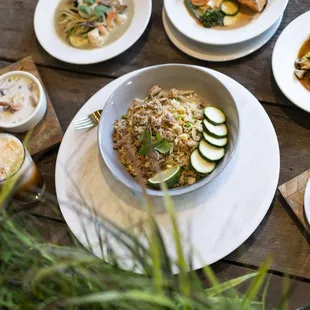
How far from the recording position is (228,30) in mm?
1789

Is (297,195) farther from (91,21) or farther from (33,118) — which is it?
(91,21)

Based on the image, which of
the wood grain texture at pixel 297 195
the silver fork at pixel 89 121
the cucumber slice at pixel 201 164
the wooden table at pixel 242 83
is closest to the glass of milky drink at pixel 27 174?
the wooden table at pixel 242 83

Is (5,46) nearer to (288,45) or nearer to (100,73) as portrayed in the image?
(100,73)

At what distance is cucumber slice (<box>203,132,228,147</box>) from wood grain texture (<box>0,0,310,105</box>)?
0.27 meters

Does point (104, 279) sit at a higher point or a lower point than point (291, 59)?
higher

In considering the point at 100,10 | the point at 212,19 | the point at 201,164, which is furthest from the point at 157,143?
the point at 100,10

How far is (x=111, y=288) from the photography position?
0.74 meters

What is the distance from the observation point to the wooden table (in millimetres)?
1412

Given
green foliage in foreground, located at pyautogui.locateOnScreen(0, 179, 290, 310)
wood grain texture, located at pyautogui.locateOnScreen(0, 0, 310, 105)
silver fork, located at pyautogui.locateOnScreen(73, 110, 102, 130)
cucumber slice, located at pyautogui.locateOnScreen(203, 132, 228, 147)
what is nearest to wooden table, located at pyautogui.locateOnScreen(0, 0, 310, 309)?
wood grain texture, located at pyautogui.locateOnScreen(0, 0, 310, 105)

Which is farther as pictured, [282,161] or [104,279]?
[282,161]

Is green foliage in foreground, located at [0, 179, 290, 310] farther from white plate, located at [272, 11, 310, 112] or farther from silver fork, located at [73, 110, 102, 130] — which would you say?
white plate, located at [272, 11, 310, 112]

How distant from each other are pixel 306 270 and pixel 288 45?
773mm

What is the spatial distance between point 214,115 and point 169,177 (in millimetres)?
268

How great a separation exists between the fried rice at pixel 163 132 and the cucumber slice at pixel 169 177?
18 millimetres
